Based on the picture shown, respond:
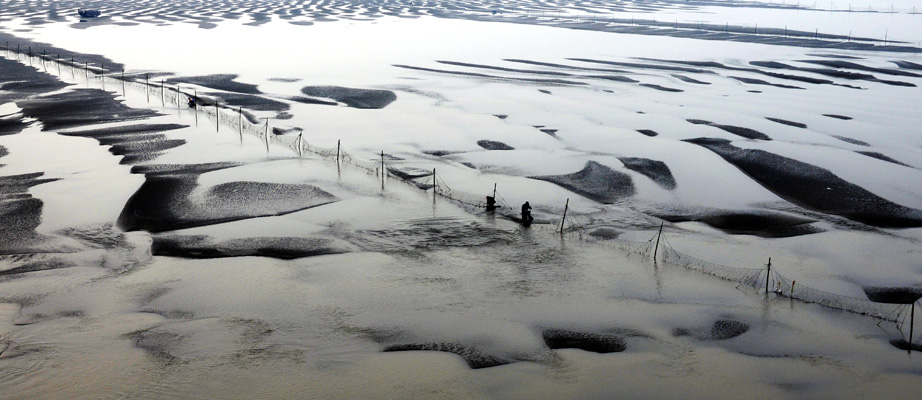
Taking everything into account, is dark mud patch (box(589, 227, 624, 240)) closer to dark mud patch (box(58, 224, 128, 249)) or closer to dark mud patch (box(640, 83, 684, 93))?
dark mud patch (box(58, 224, 128, 249))

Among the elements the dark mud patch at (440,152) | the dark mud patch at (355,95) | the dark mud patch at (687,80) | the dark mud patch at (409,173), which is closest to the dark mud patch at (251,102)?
the dark mud patch at (355,95)

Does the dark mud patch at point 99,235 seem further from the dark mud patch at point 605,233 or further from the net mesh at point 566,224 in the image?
the dark mud patch at point 605,233

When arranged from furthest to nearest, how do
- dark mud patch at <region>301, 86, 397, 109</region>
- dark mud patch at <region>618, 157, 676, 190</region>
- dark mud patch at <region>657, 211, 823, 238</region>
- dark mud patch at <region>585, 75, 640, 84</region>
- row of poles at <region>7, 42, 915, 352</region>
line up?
dark mud patch at <region>585, 75, 640, 84</region> < dark mud patch at <region>301, 86, 397, 109</region> < dark mud patch at <region>618, 157, 676, 190</region> < dark mud patch at <region>657, 211, 823, 238</region> < row of poles at <region>7, 42, 915, 352</region>

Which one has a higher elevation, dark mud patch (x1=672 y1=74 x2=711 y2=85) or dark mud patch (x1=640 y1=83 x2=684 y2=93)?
dark mud patch (x1=672 y1=74 x2=711 y2=85)

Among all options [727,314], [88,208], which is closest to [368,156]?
[88,208]

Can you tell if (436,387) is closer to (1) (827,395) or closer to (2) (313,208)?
(1) (827,395)

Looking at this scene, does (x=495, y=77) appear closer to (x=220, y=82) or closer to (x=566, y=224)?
(x=220, y=82)

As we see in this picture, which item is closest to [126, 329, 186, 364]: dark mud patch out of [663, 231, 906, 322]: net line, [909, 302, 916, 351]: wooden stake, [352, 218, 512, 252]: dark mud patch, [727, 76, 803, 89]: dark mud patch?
[352, 218, 512, 252]: dark mud patch

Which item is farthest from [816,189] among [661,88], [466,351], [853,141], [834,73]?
[834,73]
